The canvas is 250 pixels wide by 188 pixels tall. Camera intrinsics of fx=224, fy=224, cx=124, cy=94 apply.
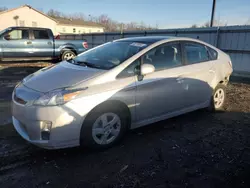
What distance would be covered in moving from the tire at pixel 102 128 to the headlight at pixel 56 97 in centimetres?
36

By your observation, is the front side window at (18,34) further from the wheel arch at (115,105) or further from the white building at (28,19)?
the white building at (28,19)

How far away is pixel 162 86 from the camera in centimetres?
361

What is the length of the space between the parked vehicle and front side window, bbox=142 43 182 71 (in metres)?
8.86

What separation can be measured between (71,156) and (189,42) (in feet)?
9.56

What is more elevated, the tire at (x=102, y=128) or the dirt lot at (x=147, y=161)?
the tire at (x=102, y=128)

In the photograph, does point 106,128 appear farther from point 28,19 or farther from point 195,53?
point 28,19

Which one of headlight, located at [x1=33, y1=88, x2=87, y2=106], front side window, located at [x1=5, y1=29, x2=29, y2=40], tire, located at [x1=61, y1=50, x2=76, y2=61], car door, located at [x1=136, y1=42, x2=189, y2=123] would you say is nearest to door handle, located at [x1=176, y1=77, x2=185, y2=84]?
car door, located at [x1=136, y1=42, x2=189, y2=123]

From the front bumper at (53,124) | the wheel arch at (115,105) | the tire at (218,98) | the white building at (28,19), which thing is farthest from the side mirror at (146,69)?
the white building at (28,19)

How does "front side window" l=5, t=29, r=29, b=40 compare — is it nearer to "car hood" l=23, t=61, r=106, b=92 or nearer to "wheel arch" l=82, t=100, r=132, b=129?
"car hood" l=23, t=61, r=106, b=92

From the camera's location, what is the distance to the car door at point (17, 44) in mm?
10344

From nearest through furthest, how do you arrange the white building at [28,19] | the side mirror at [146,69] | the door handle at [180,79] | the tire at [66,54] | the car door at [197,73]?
the side mirror at [146,69]
the door handle at [180,79]
the car door at [197,73]
the tire at [66,54]
the white building at [28,19]

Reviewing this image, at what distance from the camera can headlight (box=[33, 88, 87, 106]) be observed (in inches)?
108

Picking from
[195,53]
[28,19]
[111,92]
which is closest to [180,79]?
[195,53]

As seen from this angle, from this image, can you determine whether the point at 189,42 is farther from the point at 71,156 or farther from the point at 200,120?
the point at 71,156
